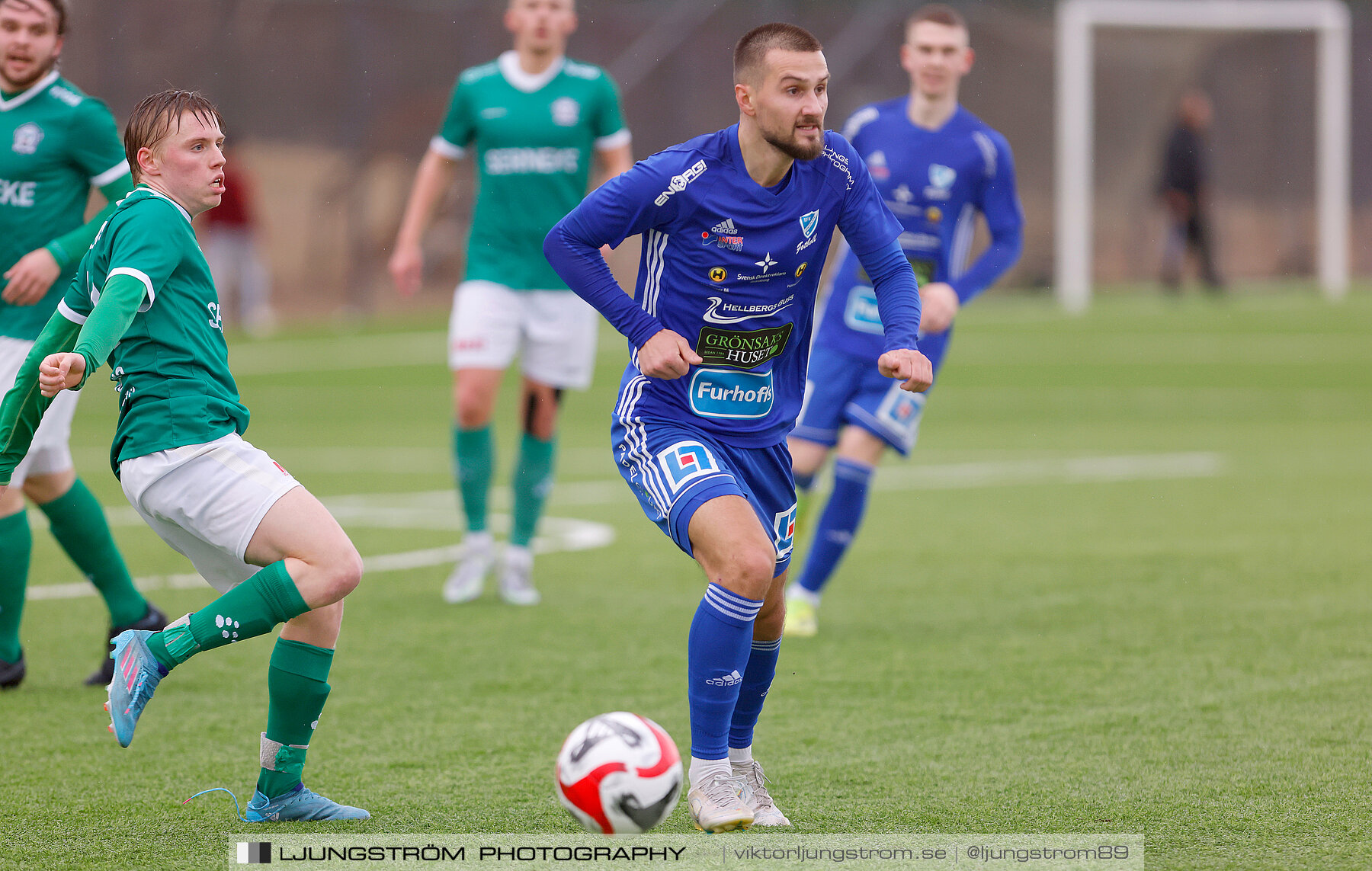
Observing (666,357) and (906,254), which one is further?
(906,254)

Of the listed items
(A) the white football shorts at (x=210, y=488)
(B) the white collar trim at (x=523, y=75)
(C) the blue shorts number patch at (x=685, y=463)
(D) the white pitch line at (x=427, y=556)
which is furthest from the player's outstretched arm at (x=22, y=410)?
(B) the white collar trim at (x=523, y=75)

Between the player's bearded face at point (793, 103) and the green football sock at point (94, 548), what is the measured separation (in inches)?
117

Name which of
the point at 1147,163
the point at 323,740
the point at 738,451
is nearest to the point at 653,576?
the point at 323,740

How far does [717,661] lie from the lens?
12.8 ft

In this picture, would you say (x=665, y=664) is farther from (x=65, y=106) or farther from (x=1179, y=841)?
(x=65, y=106)

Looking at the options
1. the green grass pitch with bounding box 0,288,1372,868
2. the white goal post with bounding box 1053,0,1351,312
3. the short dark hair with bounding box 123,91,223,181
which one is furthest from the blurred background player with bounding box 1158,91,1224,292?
the short dark hair with bounding box 123,91,223,181

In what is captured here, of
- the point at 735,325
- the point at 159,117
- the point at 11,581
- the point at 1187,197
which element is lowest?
the point at 1187,197

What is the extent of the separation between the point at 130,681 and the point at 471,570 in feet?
11.7

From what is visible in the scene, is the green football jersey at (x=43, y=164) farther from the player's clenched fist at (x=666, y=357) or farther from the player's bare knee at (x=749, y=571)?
the player's bare knee at (x=749, y=571)

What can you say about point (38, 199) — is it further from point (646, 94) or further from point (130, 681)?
point (646, 94)

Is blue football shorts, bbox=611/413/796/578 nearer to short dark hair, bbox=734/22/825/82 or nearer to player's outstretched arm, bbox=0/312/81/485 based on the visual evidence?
short dark hair, bbox=734/22/825/82

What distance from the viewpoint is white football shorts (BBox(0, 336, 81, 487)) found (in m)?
5.34

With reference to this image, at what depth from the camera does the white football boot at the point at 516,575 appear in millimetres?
7105

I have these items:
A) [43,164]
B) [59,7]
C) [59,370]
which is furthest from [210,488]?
[59,7]
